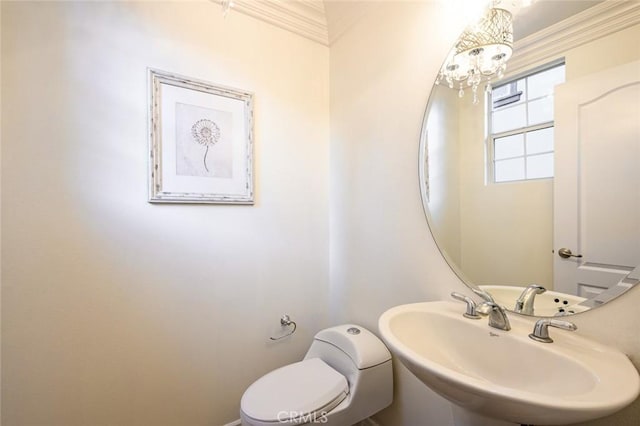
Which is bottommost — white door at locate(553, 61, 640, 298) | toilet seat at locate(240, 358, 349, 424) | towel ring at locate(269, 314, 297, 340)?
toilet seat at locate(240, 358, 349, 424)

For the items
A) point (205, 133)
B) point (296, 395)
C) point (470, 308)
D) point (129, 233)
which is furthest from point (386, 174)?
point (129, 233)

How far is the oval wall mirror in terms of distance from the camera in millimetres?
694

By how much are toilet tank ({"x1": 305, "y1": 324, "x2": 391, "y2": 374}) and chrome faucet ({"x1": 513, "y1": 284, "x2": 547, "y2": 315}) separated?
2.09ft

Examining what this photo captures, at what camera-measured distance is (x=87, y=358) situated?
113 cm

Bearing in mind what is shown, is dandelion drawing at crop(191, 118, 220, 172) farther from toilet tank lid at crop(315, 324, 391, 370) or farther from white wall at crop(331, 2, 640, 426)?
toilet tank lid at crop(315, 324, 391, 370)

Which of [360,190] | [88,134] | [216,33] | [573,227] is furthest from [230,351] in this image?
[216,33]

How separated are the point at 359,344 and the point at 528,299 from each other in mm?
721

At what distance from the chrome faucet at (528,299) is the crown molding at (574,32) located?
710mm

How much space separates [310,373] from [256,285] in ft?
1.73

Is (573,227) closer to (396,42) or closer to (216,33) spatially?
(396,42)

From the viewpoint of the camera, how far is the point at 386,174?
4.39ft

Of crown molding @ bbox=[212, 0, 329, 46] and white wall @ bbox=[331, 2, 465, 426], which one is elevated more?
crown molding @ bbox=[212, 0, 329, 46]

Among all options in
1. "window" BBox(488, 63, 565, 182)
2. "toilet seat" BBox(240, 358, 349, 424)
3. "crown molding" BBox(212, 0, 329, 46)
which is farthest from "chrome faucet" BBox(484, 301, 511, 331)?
"crown molding" BBox(212, 0, 329, 46)

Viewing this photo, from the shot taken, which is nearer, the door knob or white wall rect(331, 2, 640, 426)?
the door knob
